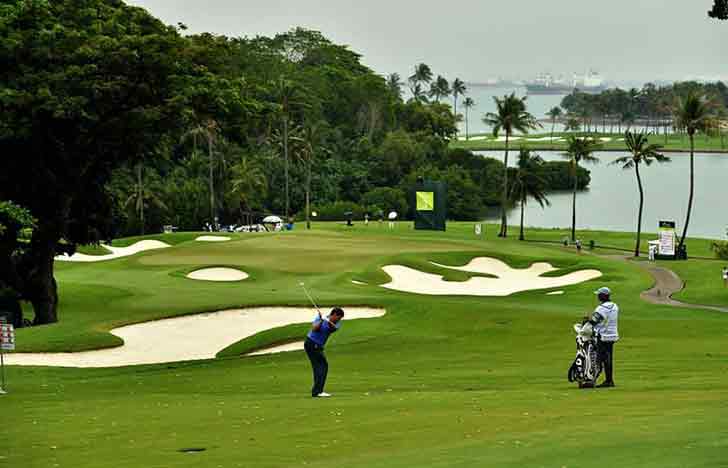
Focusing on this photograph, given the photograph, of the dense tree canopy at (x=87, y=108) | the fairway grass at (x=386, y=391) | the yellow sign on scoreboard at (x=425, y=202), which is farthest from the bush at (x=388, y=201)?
the dense tree canopy at (x=87, y=108)

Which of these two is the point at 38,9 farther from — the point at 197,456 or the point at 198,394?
the point at 197,456

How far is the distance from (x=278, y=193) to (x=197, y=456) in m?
135

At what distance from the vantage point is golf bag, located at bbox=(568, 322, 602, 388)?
72.7ft

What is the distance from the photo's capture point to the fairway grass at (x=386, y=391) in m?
15.9

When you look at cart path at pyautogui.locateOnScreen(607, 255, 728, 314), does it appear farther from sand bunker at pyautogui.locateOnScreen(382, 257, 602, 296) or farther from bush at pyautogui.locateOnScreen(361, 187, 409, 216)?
bush at pyautogui.locateOnScreen(361, 187, 409, 216)

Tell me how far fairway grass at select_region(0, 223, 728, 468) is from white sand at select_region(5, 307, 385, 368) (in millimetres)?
577

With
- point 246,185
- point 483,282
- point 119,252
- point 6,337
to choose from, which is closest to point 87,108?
point 6,337

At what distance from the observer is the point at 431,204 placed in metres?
108

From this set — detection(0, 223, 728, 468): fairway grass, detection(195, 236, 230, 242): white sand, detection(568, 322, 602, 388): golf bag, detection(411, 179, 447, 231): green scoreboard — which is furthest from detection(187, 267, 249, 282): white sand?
detection(411, 179, 447, 231): green scoreboard

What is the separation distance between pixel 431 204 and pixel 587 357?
3376 inches

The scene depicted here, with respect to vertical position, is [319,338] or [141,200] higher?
[141,200]

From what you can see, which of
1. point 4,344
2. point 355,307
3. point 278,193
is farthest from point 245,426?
point 278,193

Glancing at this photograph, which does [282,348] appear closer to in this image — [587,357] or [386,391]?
[386,391]

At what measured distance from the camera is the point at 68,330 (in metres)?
38.2
